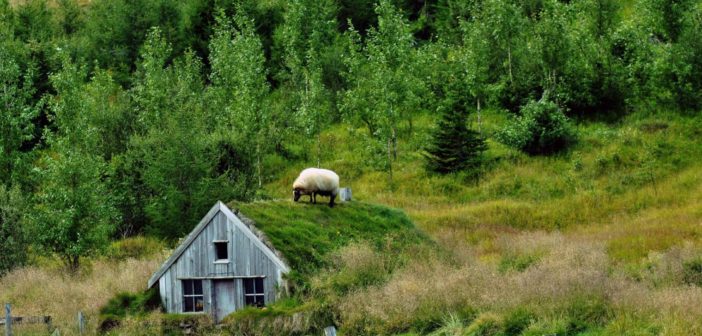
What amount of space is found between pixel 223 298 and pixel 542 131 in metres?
27.8

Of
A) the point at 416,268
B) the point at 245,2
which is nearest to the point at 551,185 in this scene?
the point at 416,268

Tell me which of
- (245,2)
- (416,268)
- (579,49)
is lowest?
(416,268)

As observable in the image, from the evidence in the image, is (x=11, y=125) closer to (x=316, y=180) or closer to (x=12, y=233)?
(x=12, y=233)

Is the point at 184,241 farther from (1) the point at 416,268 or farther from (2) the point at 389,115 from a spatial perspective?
(2) the point at 389,115

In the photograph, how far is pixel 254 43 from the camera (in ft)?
223

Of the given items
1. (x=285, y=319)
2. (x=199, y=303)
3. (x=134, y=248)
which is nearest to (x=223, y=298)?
(x=199, y=303)

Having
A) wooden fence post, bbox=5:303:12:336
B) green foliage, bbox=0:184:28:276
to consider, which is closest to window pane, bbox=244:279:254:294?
wooden fence post, bbox=5:303:12:336

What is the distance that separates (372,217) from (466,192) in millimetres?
15607

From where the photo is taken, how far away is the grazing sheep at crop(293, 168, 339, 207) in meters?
36.1

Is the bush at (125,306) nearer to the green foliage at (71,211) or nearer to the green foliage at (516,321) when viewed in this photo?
the green foliage at (71,211)

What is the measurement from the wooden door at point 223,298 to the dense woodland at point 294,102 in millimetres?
13563

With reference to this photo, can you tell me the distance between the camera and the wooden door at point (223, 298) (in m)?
33.7

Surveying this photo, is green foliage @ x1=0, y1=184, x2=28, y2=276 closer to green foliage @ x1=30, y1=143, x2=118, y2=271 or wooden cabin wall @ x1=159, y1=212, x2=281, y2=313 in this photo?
green foliage @ x1=30, y1=143, x2=118, y2=271

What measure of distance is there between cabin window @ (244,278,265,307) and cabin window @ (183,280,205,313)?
172 centimetres
